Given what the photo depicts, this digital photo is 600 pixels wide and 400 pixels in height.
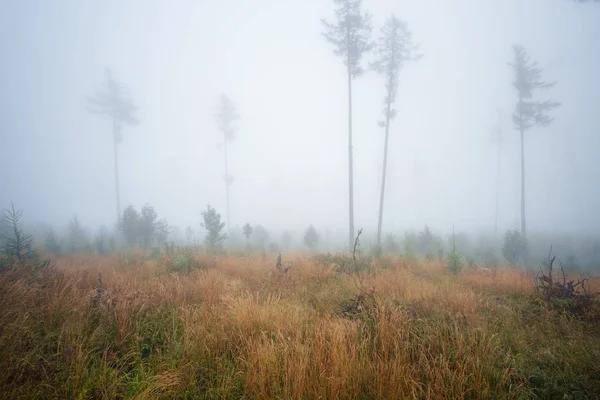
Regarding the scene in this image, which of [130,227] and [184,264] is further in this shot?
[130,227]

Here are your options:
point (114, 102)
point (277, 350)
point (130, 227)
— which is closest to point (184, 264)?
point (277, 350)

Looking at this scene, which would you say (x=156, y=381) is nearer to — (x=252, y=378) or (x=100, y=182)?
(x=252, y=378)

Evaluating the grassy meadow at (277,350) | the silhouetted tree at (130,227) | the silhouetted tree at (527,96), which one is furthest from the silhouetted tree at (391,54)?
the silhouetted tree at (130,227)

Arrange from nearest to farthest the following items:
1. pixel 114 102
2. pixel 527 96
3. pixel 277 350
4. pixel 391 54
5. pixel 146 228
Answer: pixel 277 350 < pixel 146 228 < pixel 391 54 < pixel 527 96 < pixel 114 102

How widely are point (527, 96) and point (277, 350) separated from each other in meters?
29.5

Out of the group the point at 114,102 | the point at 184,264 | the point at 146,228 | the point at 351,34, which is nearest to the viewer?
the point at 184,264

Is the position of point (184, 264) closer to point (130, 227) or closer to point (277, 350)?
point (277, 350)

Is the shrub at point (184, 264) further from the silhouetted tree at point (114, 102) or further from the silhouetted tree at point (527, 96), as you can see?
Result: the silhouetted tree at point (114, 102)

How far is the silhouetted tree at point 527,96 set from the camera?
20.3 metres

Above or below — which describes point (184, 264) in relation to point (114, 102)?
below

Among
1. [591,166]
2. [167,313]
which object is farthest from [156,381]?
[591,166]

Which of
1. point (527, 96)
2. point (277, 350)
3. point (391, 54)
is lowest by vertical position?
point (277, 350)

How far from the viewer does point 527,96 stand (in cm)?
2086

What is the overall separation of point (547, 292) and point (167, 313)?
25.0 feet
